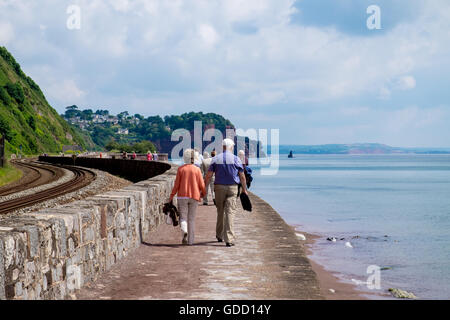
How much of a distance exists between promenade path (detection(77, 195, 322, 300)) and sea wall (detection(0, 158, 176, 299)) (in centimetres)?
25

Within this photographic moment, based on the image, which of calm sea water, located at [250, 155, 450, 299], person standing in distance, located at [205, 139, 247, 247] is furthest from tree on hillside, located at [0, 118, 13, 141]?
person standing in distance, located at [205, 139, 247, 247]

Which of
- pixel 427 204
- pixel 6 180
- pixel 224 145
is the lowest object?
pixel 427 204

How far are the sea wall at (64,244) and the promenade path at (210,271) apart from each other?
0.25 metres

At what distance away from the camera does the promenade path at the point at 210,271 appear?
590 centimetres

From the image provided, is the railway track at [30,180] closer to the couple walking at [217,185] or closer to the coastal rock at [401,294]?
the coastal rock at [401,294]

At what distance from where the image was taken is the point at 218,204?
28.9 feet

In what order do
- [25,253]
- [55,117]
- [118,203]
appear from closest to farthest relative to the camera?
[25,253] < [118,203] < [55,117]

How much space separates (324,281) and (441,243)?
15.3 metres

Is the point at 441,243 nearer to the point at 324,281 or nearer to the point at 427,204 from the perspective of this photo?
the point at 324,281

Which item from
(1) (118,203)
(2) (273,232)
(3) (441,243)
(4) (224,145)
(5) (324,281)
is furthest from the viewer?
(3) (441,243)

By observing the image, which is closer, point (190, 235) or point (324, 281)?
point (190, 235)

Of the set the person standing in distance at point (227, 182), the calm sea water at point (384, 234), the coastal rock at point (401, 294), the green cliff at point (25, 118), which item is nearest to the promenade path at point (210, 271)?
the person standing in distance at point (227, 182)

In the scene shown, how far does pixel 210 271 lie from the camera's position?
6961 mm
